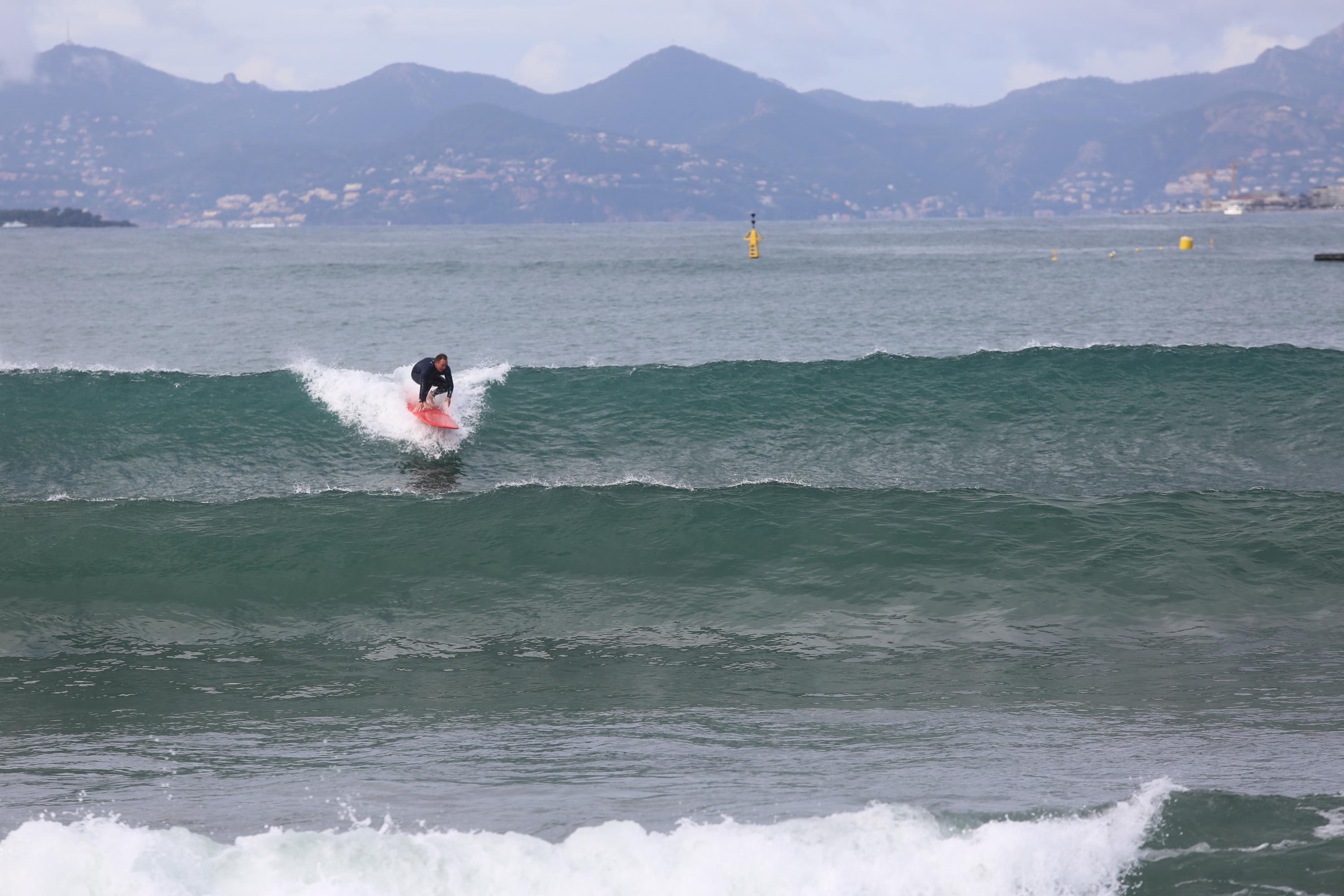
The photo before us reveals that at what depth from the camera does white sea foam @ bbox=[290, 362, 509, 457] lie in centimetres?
2003

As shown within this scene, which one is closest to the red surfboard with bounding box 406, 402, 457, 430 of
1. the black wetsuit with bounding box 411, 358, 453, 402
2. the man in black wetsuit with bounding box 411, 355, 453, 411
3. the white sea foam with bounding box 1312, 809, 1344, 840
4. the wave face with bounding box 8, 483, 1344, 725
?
the man in black wetsuit with bounding box 411, 355, 453, 411

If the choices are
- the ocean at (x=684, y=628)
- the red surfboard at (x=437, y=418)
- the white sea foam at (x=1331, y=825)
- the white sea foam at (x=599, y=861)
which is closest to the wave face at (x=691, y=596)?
the ocean at (x=684, y=628)

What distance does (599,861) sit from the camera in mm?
6727

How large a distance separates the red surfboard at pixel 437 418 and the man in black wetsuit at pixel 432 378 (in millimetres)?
114

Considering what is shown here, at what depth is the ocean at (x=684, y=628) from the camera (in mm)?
6844

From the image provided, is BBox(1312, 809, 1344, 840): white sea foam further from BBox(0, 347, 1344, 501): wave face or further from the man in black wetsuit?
the man in black wetsuit

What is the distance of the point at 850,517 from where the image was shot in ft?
49.1

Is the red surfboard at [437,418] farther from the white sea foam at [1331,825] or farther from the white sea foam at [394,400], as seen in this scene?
the white sea foam at [1331,825]

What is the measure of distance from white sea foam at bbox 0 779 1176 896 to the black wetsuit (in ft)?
42.0

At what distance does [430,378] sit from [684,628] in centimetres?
915

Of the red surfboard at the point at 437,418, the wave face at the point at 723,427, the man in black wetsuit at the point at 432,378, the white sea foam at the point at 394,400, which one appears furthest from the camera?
the white sea foam at the point at 394,400

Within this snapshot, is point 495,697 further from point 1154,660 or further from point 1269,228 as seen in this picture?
point 1269,228

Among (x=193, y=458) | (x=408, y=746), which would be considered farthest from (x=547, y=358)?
(x=408, y=746)

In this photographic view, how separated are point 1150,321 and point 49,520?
117 ft
